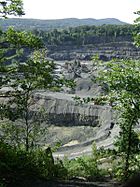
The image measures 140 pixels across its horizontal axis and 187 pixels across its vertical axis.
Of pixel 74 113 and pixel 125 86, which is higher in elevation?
pixel 125 86

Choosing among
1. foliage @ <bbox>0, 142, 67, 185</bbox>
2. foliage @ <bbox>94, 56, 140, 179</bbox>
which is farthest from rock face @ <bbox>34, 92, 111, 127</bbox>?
foliage @ <bbox>94, 56, 140, 179</bbox>

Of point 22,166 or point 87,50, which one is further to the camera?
point 87,50

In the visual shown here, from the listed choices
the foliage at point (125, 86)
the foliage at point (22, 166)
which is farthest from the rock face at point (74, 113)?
the foliage at point (125, 86)

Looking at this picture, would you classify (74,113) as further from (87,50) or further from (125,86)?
(87,50)

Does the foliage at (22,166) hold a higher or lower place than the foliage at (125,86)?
lower

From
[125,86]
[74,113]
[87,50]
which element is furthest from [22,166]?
[87,50]

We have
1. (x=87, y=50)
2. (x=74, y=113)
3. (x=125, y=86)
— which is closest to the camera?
(x=125, y=86)

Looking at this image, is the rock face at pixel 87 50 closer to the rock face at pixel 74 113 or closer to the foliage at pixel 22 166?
the rock face at pixel 74 113

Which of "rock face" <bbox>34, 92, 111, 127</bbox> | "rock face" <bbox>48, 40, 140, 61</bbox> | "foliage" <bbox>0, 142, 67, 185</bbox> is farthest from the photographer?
"rock face" <bbox>48, 40, 140, 61</bbox>

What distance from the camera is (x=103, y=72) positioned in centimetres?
1227

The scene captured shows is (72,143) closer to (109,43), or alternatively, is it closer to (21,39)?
(21,39)

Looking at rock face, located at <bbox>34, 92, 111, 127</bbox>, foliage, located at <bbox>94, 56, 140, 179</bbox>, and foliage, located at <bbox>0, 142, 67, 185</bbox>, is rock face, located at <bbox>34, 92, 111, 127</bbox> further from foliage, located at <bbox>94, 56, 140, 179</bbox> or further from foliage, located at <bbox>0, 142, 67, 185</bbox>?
foliage, located at <bbox>94, 56, 140, 179</bbox>

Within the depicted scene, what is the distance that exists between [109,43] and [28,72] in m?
160

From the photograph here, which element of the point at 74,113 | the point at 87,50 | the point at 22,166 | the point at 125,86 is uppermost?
the point at 125,86
